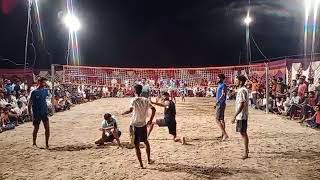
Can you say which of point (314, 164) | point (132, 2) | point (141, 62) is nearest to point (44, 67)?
point (141, 62)

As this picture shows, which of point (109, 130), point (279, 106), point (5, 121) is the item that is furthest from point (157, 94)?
point (109, 130)

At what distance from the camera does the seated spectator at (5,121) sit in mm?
14816

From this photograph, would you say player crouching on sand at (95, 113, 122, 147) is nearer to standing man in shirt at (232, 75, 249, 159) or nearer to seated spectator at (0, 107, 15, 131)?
standing man in shirt at (232, 75, 249, 159)

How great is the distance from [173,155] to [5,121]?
26.6 ft

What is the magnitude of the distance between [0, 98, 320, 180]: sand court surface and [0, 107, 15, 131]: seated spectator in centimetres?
40

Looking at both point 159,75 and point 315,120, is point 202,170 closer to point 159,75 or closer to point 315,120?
point 315,120

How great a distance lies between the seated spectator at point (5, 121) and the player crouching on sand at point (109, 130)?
5026 millimetres

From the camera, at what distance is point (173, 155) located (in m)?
9.90

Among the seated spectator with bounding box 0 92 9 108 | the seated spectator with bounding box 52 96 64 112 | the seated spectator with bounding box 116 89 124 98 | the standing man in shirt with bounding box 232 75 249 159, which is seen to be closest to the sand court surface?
the standing man in shirt with bounding box 232 75 249 159

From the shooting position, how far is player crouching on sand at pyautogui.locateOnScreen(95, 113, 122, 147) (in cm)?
1105

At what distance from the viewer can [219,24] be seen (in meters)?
40.1

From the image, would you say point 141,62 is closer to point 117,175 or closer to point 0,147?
point 0,147

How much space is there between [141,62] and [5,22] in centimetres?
1226

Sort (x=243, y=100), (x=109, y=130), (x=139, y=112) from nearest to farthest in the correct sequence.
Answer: (x=139, y=112) → (x=243, y=100) → (x=109, y=130)
